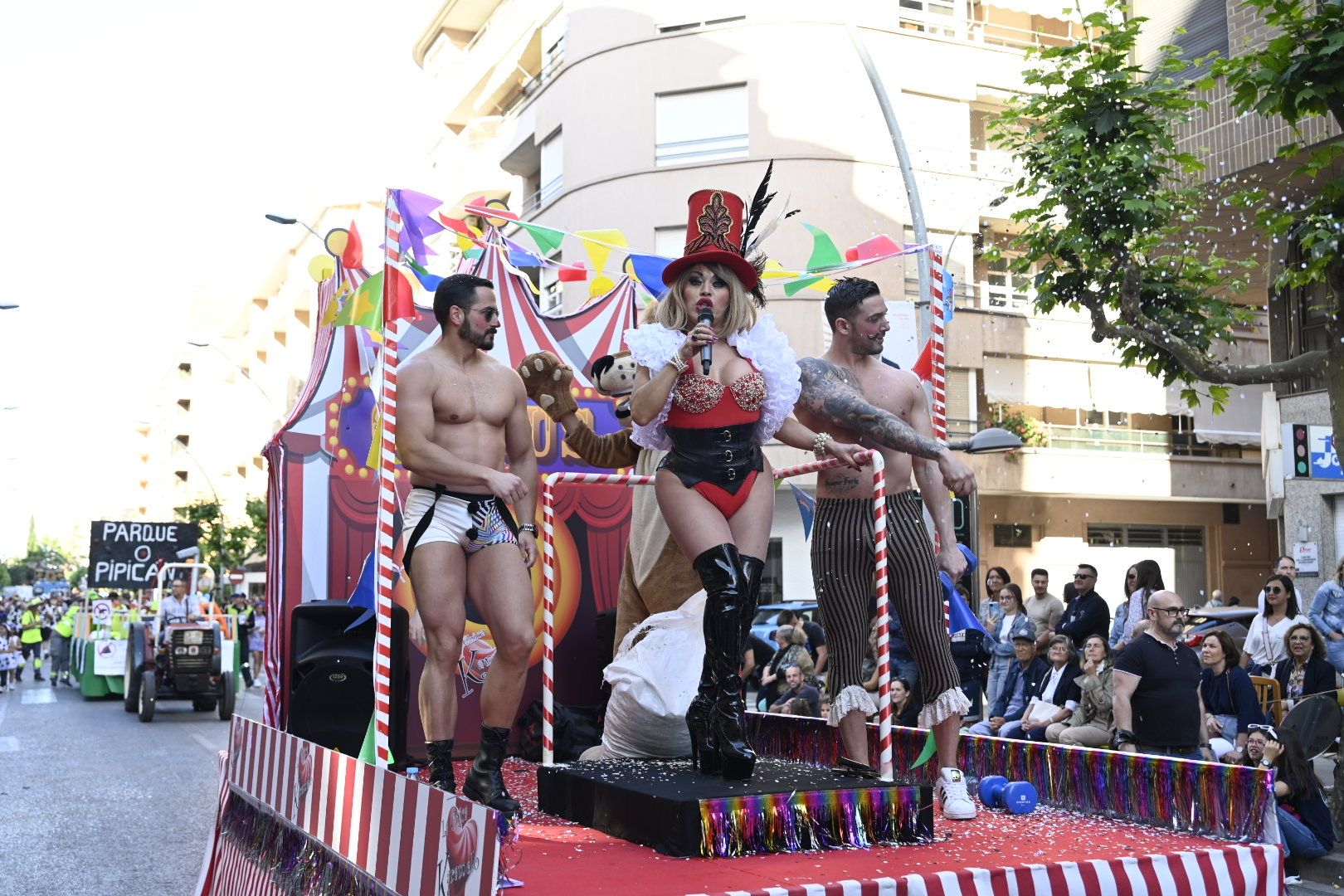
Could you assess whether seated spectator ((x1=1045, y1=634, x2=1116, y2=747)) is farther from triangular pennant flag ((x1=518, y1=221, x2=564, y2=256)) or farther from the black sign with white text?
the black sign with white text

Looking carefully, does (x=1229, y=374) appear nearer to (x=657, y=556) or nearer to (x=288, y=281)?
(x=657, y=556)

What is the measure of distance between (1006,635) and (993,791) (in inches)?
249

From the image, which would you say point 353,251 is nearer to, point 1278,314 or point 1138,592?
point 1138,592

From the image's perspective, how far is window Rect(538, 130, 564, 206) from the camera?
102ft

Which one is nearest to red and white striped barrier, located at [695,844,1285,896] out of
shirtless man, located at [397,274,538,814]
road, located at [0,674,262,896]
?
shirtless man, located at [397,274,538,814]

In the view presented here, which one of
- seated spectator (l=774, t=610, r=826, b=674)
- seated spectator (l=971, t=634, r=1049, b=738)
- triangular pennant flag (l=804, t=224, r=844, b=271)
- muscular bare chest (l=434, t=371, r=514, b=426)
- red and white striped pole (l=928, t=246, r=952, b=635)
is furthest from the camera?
seated spectator (l=774, t=610, r=826, b=674)

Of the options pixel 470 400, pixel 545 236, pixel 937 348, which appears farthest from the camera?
pixel 545 236

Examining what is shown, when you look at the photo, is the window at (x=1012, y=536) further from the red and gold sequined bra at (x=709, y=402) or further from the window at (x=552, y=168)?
the red and gold sequined bra at (x=709, y=402)

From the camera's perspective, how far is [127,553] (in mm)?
23203

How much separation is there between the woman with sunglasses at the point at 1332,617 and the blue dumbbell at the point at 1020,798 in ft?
24.5

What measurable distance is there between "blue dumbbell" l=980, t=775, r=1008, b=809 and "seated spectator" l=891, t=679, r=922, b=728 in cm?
299

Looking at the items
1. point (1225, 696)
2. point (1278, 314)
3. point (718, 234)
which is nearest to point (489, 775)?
point (718, 234)

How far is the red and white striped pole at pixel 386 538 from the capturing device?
4.31 metres

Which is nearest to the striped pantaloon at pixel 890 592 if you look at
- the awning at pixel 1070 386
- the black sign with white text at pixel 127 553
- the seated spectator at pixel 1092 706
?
the seated spectator at pixel 1092 706
